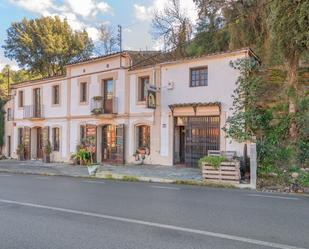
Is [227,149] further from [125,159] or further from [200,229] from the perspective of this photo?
[200,229]

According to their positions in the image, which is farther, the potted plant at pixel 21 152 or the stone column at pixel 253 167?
the potted plant at pixel 21 152

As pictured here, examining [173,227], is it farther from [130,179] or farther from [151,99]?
[151,99]

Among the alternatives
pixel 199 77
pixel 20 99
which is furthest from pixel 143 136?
pixel 20 99

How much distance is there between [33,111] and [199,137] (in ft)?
47.4

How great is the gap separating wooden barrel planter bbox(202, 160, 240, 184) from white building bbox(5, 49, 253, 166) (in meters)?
3.47

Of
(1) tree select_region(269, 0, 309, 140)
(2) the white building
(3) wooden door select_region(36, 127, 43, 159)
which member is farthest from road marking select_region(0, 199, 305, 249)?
(3) wooden door select_region(36, 127, 43, 159)

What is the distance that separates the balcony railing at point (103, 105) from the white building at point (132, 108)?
6cm

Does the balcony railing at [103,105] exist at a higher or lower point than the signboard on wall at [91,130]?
higher

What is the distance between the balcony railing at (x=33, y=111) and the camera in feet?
90.6

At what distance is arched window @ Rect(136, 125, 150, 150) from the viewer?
21.5 metres

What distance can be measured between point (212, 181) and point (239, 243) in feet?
26.8

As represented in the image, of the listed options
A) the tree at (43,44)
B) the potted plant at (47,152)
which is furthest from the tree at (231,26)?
the tree at (43,44)

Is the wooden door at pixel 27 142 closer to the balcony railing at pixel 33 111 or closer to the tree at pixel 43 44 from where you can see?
the balcony railing at pixel 33 111

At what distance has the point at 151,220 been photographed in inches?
284
